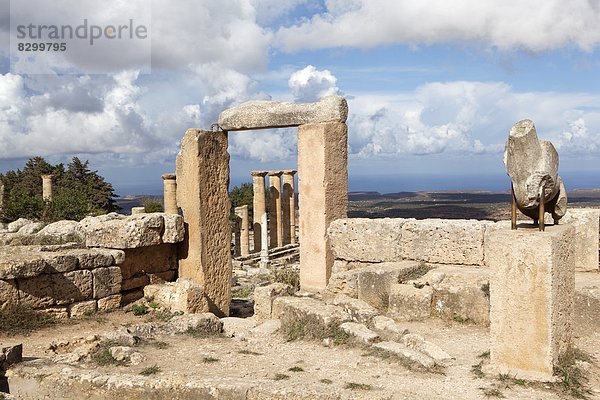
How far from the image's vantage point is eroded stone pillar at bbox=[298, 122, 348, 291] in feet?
32.4

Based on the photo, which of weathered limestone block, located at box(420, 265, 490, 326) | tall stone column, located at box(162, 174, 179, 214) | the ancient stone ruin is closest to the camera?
the ancient stone ruin

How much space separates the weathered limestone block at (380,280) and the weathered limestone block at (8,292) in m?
5.04

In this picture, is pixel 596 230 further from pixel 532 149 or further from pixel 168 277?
pixel 168 277

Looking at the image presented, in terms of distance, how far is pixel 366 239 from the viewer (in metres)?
9.60

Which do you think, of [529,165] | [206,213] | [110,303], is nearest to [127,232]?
[110,303]

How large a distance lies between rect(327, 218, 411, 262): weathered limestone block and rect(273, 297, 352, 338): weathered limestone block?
1.69 m

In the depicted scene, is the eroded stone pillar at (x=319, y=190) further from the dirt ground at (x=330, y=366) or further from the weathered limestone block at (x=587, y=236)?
the weathered limestone block at (x=587, y=236)

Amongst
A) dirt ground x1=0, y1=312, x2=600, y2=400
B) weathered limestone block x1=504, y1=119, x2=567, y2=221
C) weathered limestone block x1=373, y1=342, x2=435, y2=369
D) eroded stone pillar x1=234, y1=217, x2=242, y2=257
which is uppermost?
weathered limestone block x1=504, y1=119, x2=567, y2=221

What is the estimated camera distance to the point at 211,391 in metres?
5.12

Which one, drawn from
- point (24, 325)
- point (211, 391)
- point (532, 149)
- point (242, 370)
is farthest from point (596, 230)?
point (24, 325)

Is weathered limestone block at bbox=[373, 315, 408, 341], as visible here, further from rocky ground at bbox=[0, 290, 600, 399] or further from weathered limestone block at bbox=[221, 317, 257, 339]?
weathered limestone block at bbox=[221, 317, 257, 339]

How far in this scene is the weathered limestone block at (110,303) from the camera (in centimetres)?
909

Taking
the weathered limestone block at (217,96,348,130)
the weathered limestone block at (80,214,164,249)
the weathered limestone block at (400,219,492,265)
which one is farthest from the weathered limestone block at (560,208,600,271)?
the weathered limestone block at (80,214,164,249)

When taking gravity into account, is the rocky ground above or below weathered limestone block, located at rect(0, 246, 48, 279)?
below
